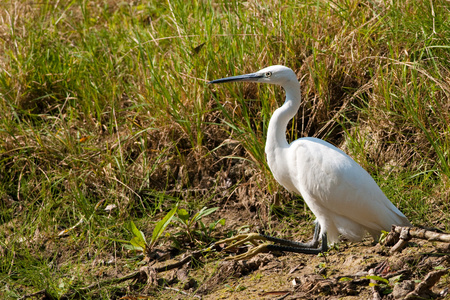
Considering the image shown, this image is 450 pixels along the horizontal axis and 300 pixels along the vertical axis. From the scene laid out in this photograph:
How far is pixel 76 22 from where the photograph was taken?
19.3 feet

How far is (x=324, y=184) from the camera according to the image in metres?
3.18

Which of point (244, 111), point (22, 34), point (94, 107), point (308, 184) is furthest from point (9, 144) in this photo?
point (308, 184)

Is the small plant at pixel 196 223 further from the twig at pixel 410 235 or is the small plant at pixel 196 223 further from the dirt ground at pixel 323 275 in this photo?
the twig at pixel 410 235

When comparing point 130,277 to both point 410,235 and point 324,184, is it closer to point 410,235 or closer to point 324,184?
point 324,184

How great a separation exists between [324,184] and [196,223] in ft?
3.38

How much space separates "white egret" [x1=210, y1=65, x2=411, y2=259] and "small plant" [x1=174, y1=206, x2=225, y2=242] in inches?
11.7

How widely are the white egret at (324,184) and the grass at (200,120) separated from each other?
1.35ft

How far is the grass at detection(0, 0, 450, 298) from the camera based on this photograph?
12.2 feet

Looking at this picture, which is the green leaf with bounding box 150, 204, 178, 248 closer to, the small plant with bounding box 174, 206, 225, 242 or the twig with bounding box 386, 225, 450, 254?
the small plant with bounding box 174, 206, 225, 242

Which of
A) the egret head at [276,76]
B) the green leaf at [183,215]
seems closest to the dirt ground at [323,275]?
the green leaf at [183,215]

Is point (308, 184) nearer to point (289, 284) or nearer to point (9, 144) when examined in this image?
point (289, 284)

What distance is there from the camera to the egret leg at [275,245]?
3.37m

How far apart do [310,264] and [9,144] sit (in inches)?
99.6

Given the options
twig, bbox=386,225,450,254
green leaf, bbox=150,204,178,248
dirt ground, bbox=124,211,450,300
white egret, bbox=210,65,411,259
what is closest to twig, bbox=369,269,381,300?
dirt ground, bbox=124,211,450,300
